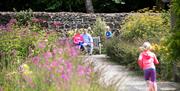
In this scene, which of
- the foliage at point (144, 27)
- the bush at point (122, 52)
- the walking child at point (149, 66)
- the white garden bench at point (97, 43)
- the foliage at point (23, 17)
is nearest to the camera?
the walking child at point (149, 66)

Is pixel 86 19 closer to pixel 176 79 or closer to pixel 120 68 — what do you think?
pixel 120 68

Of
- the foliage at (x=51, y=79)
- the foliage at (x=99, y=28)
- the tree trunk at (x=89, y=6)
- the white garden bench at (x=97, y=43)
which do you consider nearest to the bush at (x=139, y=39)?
the white garden bench at (x=97, y=43)

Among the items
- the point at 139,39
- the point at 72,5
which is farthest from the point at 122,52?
the point at 72,5

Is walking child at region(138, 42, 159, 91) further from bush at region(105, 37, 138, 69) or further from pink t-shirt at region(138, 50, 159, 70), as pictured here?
bush at region(105, 37, 138, 69)

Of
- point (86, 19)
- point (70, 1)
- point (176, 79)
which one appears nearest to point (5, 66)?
point (176, 79)

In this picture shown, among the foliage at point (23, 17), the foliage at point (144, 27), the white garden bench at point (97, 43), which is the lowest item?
the white garden bench at point (97, 43)

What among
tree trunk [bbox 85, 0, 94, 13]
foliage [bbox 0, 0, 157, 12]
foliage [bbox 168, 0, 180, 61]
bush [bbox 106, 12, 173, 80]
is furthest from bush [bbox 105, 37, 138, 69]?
foliage [bbox 0, 0, 157, 12]

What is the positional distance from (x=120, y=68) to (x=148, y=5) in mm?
20856

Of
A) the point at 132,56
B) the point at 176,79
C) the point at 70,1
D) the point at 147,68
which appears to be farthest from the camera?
the point at 70,1

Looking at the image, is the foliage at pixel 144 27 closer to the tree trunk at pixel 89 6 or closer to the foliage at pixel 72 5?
the tree trunk at pixel 89 6

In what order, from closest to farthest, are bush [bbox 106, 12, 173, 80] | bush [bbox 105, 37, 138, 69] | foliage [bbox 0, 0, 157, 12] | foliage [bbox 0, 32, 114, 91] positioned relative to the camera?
1. foliage [bbox 0, 32, 114, 91]
2. bush [bbox 106, 12, 173, 80]
3. bush [bbox 105, 37, 138, 69]
4. foliage [bbox 0, 0, 157, 12]

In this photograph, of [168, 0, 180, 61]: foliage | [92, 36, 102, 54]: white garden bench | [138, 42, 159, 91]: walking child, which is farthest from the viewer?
[92, 36, 102, 54]: white garden bench

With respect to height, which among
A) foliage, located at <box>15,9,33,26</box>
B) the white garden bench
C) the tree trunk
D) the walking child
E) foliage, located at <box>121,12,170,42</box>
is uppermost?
the tree trunk

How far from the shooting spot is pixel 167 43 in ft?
41.8
